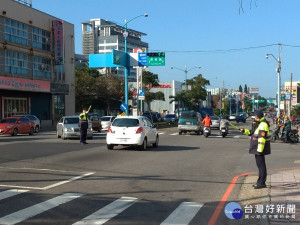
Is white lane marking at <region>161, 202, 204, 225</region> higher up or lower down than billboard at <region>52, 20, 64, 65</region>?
lower down

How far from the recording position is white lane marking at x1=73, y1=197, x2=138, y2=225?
6.52 m

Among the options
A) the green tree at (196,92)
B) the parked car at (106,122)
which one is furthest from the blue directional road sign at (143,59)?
the green tree at (196,92)

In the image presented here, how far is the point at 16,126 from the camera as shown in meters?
29.6

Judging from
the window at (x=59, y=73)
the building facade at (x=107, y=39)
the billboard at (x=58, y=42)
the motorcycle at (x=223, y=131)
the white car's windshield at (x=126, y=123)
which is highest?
the building facade at (x=107, y=39)

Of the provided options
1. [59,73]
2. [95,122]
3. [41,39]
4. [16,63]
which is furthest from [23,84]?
[95,122]

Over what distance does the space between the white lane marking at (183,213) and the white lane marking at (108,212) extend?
36.3 inches

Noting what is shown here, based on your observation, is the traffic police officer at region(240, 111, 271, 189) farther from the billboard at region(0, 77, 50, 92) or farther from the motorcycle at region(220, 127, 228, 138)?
the billboard at region(0, 77, 50, 92)

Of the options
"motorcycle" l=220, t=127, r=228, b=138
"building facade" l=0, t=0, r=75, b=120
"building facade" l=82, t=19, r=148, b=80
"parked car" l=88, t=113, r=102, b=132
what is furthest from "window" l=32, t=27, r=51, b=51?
"building facade" l=82, t=19, r=148, b=80

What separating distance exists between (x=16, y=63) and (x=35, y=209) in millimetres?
38883

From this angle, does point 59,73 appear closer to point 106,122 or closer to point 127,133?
point 106,122

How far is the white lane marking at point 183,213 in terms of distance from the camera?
6635 millimetres

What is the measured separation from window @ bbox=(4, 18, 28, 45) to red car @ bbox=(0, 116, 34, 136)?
1479 centimetres

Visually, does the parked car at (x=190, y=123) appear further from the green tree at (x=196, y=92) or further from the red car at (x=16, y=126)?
the green tree at (x=196, y=92)

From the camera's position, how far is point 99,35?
17525 cm
